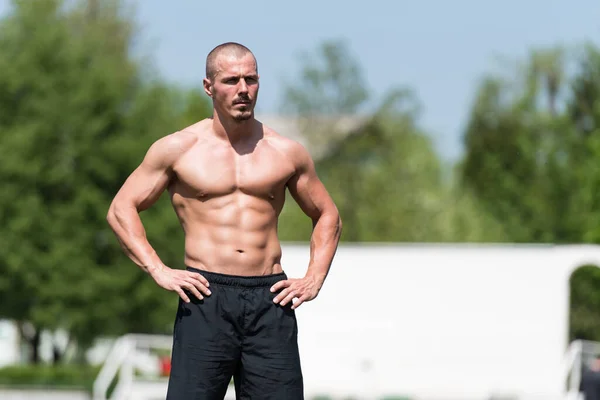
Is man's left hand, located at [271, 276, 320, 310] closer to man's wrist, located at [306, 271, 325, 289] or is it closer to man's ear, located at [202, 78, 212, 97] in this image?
man's wrist, located at [306, 271, 325, 289]

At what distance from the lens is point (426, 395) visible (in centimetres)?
2455

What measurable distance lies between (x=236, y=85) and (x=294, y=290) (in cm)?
105

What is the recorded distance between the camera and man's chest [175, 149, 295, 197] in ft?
22.1

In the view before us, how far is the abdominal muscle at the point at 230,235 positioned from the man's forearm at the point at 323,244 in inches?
9.7

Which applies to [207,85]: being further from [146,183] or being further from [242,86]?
[146,183]

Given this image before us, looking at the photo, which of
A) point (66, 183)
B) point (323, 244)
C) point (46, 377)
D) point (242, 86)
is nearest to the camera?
point (242, 86)

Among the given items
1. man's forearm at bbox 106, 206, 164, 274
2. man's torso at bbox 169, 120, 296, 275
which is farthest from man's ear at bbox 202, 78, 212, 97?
man's forearm at bbox 106, 206, 164, 274

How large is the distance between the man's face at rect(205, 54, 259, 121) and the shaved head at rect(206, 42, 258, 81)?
0.01 m

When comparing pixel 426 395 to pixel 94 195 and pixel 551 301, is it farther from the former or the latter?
pixel 94 195

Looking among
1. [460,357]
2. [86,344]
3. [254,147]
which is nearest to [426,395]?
[460,357]

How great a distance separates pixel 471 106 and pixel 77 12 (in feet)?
52.1

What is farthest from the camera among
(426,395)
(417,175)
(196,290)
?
(417,175)

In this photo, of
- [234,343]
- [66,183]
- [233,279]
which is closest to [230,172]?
[233,279]

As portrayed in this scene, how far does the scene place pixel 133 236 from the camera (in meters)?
6.77
